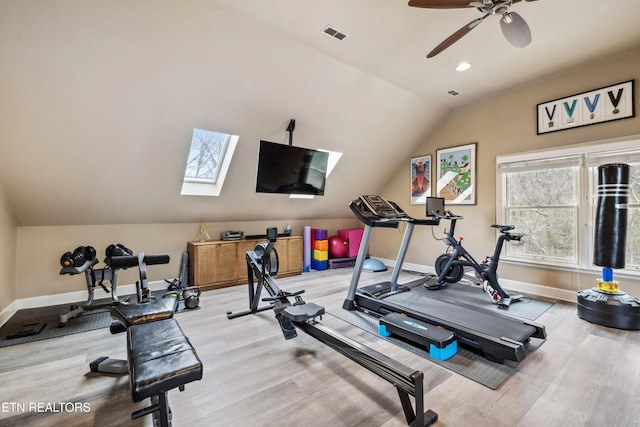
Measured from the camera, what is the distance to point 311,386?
2137 mm

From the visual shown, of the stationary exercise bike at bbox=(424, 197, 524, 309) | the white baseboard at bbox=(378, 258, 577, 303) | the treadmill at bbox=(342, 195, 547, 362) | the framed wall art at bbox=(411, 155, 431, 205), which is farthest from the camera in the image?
the framed wall art at bbox=(411, 155, 431, 205)

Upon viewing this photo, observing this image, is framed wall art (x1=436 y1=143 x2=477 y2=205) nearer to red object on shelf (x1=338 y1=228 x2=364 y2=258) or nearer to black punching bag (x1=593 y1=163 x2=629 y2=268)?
black punching bag (x1=593 y1=163 x2=629 y2=268)

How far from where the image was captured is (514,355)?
235 centimetres

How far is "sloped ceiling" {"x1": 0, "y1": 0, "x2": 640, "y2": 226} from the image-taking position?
8.73 feet

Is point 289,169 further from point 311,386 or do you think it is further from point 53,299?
point 53,299

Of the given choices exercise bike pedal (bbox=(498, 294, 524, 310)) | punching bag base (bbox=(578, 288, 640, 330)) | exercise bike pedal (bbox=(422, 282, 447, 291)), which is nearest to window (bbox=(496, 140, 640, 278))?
punching bag base (bbox=(578, 288, 640, 330))

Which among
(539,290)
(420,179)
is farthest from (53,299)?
(539,290)

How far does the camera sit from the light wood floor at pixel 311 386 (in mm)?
1820

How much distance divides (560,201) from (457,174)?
5.33 ft

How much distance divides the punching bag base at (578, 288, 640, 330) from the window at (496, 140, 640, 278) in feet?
2.54

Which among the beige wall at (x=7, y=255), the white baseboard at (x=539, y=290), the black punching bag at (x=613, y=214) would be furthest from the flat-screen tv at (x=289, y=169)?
the black punching bag at (x=613, y=214)

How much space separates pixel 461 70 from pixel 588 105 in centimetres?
180

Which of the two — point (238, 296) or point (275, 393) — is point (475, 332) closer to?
point (275, 393)

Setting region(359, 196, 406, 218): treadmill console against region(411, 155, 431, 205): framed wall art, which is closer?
region(359, 196, 406, 218): treadmill console
